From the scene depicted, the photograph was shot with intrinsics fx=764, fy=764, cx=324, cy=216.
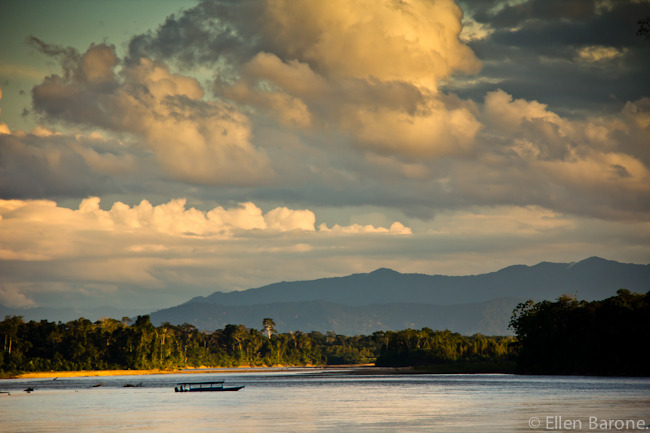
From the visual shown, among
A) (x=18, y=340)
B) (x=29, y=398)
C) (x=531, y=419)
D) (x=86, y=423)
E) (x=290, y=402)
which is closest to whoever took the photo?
(x=531, y=419)

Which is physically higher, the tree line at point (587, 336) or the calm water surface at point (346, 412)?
the tree line at point (587, 336)

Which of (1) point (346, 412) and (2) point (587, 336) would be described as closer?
(1) point (346, 412)

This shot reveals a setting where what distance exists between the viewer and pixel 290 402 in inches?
3509

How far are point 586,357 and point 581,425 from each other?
103706 millimetres

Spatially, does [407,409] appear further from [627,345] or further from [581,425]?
[627,345]

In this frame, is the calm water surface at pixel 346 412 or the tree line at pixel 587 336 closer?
the calm water surface at pixel 346 412

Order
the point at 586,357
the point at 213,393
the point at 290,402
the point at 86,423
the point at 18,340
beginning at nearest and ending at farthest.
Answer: the point at 86,423 → the point at 290,402 → the point at 213,393 → the point at 586,357 → the point at 18,340

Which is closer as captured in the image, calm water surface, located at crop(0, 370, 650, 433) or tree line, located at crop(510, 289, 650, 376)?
calm water surface, located at crop(0, 370, 650, 433)

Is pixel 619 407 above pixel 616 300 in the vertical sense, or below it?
below

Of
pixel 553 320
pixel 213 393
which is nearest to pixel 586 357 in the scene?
pixel 553 320

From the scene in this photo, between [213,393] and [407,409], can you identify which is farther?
[213,393]

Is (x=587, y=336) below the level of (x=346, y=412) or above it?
above

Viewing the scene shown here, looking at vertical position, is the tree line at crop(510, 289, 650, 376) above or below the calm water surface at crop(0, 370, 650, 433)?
above

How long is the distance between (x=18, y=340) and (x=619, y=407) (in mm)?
169210
